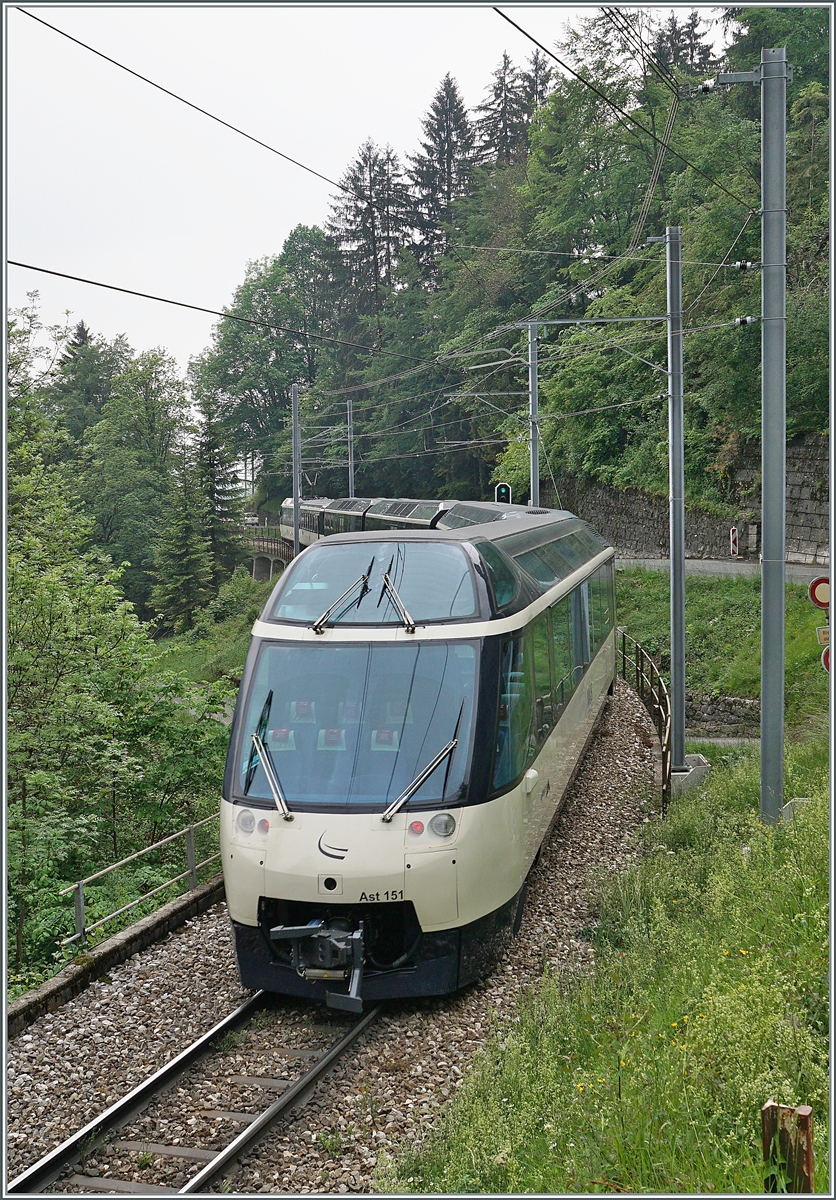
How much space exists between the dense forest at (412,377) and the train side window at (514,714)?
4.36 m

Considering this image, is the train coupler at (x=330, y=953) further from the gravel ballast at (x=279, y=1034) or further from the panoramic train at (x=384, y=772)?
the gravel ballast at (x=279, y=1034)

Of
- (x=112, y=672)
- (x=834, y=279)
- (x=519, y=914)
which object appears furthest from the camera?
(x=112, y=672)

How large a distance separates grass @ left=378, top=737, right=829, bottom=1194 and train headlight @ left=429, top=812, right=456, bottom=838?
1.22 meters

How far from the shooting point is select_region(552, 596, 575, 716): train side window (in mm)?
10039

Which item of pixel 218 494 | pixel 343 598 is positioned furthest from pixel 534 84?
pixel 343 598

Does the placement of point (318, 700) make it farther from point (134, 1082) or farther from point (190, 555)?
point (190, 555)

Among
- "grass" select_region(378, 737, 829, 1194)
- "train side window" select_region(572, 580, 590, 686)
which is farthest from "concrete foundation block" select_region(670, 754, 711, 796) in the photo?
"grass" select_region(378, 737, 829, 1194)

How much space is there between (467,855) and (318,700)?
1550 millimetres

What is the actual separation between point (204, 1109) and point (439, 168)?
6034cm

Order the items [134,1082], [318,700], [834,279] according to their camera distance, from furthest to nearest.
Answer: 1. [318,700]
2. [834,279]
3. [134,1082]

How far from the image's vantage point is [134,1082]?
19.9 feet

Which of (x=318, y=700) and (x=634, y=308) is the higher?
(x=634, y=308)

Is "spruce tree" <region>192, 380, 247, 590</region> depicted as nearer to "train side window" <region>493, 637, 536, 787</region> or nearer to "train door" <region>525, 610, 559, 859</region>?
"train door" <region>525, 610, 559, 859</region>

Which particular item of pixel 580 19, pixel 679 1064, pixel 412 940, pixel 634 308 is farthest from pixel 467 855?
pixel 580 19
